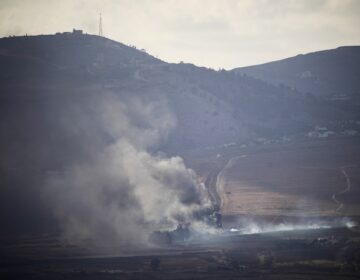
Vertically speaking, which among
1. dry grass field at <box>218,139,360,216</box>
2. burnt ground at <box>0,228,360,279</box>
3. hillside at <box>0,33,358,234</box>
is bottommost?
burnt ground at <box>0,228,360,279</box>

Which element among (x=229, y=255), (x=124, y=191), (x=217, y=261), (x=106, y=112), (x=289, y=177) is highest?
(x=106, y=112)

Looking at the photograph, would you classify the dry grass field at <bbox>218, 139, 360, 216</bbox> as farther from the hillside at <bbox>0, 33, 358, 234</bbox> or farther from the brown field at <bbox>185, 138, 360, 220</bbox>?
the hillside at <bbox>0, 33, 358, 234</bbox>

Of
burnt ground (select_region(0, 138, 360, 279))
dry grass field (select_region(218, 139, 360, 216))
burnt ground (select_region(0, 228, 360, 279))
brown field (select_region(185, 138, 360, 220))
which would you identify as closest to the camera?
burnt ground (select_region(0, 228, 360, 279))

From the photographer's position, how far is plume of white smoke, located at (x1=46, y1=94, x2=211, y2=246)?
71.9 metres

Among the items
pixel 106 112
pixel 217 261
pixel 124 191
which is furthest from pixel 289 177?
pixel 217 261

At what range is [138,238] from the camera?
65.8 meters

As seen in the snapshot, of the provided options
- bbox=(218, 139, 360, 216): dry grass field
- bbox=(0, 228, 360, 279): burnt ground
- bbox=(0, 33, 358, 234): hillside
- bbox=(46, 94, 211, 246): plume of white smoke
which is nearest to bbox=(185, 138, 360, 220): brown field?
bbox=(218, 139, 360, 216): dry grass field

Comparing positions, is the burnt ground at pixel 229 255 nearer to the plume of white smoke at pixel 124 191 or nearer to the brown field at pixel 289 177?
the brown field at pixel 289 177

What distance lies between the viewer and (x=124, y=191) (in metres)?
90.4

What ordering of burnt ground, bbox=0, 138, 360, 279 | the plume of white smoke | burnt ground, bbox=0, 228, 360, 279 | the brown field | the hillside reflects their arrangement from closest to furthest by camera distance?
burnt ground, bbox=0, 228, 360, 279, burnt ground, bbox=0, 138, 360, 279, the plume of white smoke, the brown field, the hillside

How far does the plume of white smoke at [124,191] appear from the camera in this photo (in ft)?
236

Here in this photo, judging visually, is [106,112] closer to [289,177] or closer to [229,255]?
[289,177]

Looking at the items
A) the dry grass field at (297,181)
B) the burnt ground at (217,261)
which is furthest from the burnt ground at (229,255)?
the dry grass field at (297,181)

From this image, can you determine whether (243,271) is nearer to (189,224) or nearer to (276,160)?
(189,224)
